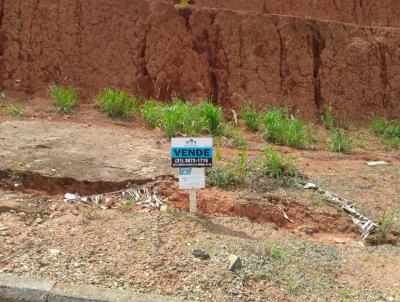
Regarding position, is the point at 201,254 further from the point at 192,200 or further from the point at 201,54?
the point at 201,54

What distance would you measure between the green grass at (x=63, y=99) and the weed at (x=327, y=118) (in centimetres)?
326

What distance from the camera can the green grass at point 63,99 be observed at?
6398mm

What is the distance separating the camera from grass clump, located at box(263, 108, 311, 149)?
6.15 meters

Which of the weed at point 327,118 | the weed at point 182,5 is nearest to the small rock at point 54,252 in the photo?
the weed at point 327,118

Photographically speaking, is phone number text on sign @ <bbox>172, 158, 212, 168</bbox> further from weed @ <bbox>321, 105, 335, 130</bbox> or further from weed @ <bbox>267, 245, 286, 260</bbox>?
weed @ <bbox>321, 105, 335, 130</bbox>

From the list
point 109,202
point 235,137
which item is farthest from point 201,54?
point 109,202

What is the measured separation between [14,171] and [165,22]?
3.74 m

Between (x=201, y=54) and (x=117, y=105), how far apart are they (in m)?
1.66

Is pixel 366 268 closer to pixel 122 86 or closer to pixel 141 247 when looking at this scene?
pixel 141 247

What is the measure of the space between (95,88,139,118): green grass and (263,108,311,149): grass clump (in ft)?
5.13

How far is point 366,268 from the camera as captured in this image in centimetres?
353

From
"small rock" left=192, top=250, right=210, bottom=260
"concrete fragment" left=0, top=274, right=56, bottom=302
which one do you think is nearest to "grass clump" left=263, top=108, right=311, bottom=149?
"small rock" left=192, top=250, right=210, bottom=260

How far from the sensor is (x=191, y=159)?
3.80 meters

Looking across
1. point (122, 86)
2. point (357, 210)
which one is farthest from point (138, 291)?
point (122, 86)
